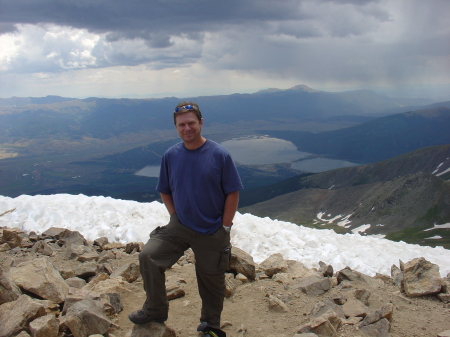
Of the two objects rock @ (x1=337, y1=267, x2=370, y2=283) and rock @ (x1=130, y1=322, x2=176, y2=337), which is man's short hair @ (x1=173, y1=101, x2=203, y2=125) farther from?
rock @ (x1=337, y1=267, x2=370, y2=283)

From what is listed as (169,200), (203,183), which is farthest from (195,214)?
(169,200)

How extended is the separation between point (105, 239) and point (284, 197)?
14335 cm

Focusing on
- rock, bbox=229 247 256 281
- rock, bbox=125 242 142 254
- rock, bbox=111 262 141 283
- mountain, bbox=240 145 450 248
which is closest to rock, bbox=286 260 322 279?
rock, bbox=229 247 256 281

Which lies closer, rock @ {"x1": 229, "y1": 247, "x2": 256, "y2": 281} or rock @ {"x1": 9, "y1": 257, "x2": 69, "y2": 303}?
rock @ {"x1": 9, "y1": 257, "x2": 69, "y2": 303}

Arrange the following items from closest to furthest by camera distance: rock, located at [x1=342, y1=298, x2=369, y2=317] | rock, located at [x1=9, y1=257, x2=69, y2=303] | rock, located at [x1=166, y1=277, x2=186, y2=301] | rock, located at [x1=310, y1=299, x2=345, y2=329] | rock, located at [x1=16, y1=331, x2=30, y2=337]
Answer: rock, located at [x1=16, y1=331, x2=30, y2=337], rock, located at [x1=310, y1=299, x2=345, y2=329], rock, located at [x1=9, y1=257, x2=69, y2=303], rock, located at [x1=342, y1=298, x2=369, y2=317], rock, located at [x1=166, y1=277, x2=186, y2=301]

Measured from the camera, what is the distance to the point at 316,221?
396 ft

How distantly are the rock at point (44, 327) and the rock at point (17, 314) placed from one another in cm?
20

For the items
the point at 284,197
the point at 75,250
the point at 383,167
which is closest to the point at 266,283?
the point at 75,250

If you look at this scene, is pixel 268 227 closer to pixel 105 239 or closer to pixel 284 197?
pixel 105 239

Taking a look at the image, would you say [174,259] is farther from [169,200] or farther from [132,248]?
[132,248]

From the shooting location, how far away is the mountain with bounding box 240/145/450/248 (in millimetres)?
102750

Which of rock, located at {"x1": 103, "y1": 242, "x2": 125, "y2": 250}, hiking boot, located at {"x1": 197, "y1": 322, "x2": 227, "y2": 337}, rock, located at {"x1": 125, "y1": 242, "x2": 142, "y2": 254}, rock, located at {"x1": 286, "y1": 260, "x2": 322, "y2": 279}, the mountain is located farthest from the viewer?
the mountain

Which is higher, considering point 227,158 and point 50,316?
point 227,158

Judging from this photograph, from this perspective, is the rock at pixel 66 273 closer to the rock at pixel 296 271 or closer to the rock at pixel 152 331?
the rock at pixel 152 331
